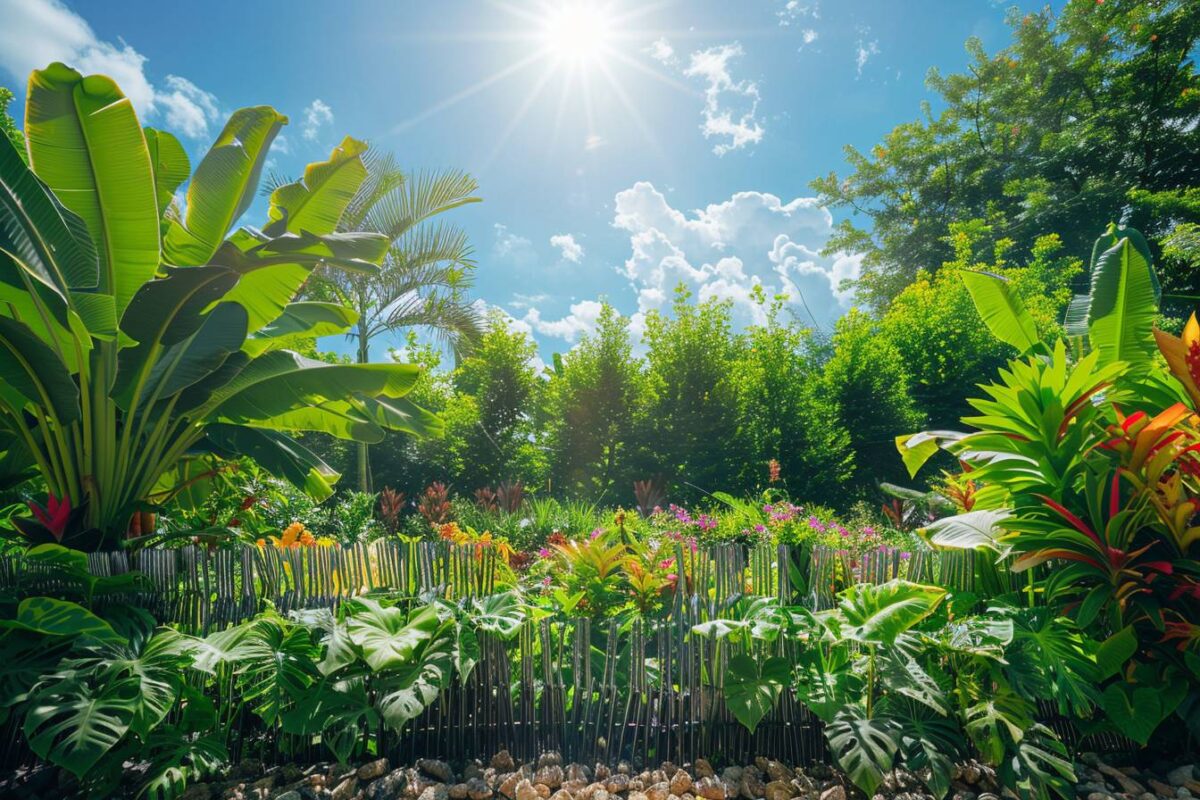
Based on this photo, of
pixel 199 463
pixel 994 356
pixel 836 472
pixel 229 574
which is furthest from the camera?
pixel 994 356

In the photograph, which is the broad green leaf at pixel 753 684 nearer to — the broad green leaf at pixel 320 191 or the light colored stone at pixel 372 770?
the light colored stone at pixel 372 770

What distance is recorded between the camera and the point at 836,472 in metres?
13.0

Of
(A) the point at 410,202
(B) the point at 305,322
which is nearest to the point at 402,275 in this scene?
(A) the point at 410,202

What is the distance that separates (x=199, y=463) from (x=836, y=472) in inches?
468

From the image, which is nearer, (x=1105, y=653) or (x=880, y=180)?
(x=1105, y=653)

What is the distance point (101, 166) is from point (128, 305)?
0.76 m

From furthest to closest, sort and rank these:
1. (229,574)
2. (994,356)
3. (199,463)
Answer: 1. (994,356)
2. (199,463)
3. (229,574)

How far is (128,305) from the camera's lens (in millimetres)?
2953

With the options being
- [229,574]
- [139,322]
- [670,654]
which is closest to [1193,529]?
[670,654]

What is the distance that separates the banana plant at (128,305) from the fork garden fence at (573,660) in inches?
30.7

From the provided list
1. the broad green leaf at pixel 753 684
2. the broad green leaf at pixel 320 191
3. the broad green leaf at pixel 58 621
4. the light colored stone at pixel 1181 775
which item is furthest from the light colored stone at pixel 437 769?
the broad green leaf at pixel 320 191

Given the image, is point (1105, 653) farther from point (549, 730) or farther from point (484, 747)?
point (484, 747)

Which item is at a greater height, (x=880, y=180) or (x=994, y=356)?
(x=880, y=180)

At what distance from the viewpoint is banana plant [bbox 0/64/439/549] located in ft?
9.11
